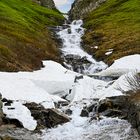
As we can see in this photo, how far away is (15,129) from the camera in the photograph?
32188 millimetres

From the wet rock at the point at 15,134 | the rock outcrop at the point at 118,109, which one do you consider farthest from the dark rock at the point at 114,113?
the wet rock at the point at 15,134

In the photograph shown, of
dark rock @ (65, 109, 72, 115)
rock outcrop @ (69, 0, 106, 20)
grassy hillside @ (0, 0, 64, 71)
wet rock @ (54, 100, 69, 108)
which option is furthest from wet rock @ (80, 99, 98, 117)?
rock outcrop @ (69, 0, 106, 20)

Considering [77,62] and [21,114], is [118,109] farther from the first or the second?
[77,62]

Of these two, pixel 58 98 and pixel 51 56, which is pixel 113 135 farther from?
pixel 51 56

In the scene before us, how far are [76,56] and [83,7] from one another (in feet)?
264

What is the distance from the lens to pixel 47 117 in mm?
36188

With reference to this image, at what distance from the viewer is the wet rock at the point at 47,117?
3537 centimetres

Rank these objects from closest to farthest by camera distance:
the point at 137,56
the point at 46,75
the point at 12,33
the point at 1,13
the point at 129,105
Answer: the point at 129,105
the point at 46,75
the point at 137,56
the point at 12,33
the point at 1,13

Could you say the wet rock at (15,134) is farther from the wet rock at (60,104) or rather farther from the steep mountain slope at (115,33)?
the steep mountain slope at (115,33)

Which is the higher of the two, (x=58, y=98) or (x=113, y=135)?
(x=58, y=98)

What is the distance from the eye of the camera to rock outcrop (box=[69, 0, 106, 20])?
150 metres

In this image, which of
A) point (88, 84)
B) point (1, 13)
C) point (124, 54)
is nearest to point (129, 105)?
point (88, 84)

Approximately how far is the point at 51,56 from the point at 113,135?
1671 inches

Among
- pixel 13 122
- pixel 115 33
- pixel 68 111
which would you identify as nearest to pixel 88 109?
pixel 68 111
